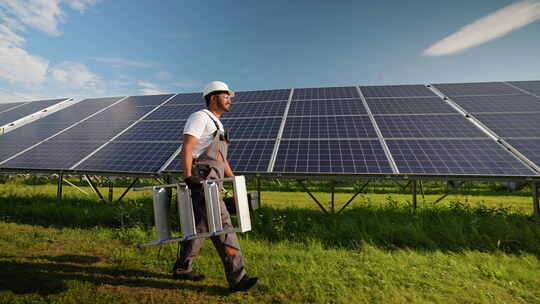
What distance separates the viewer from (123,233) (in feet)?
17.9

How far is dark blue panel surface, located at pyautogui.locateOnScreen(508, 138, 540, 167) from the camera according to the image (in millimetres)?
5696

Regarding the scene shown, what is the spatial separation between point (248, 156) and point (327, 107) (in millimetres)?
4234

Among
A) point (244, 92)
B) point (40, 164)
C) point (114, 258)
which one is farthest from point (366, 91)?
point (40, 164)

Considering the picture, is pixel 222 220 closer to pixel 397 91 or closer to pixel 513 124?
pixel 513 124

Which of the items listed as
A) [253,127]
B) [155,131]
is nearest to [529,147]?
[253,127]

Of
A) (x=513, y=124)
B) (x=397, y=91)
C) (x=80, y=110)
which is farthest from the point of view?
(x=80, y=110)

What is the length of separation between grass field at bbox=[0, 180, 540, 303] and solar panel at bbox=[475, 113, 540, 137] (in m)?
2.44

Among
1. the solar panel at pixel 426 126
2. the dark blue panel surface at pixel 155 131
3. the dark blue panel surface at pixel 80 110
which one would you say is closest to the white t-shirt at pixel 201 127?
the dark blue panel surface at pixel 155 131

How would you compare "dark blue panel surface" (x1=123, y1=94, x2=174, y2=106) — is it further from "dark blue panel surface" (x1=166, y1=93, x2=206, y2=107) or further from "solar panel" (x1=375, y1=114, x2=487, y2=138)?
"solar panel" (x1=375, y1=114, x2=487, y2=138)

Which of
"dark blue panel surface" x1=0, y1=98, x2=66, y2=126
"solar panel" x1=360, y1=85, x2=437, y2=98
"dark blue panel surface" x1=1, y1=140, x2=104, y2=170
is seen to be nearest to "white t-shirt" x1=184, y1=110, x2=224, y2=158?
"dark blue panel surface" x1=1, y1=140, x2=104, y2=170

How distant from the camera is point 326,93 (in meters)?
11.1

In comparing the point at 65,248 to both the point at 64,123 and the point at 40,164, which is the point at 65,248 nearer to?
the point at 40,164

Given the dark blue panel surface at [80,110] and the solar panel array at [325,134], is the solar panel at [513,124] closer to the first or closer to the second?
the solar panel array at [325,134]

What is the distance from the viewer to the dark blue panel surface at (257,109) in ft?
30.9
